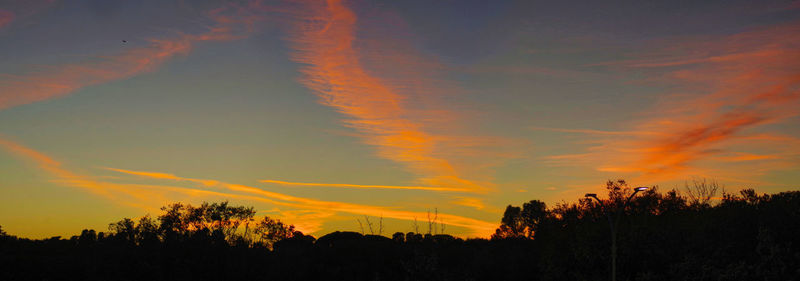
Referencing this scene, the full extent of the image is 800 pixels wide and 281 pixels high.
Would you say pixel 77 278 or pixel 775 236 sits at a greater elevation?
pixel 775 236

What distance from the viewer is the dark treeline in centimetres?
4081

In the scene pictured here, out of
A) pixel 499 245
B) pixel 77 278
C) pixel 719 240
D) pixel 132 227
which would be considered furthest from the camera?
pixel 132 227

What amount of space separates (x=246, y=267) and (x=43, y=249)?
82.9 feet

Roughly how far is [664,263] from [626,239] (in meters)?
3.18

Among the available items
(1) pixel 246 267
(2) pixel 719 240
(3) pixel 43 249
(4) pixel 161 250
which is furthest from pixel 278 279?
(2) pixel 719 240

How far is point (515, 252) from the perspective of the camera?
75250 millimetres

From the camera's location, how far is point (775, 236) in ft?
126

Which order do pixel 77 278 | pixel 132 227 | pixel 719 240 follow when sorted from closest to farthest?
pixel 719 240
pixel 77 278
pixel 132 227

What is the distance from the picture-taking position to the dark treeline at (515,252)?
40812mm

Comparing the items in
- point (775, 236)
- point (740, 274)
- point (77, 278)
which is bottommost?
point (77, 278)

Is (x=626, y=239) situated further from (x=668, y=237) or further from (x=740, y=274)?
(x=740, y=274)

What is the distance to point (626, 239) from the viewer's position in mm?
46594

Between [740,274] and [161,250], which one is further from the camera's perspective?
[161,250]

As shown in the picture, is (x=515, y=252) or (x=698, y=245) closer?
(x=698, y=245)
